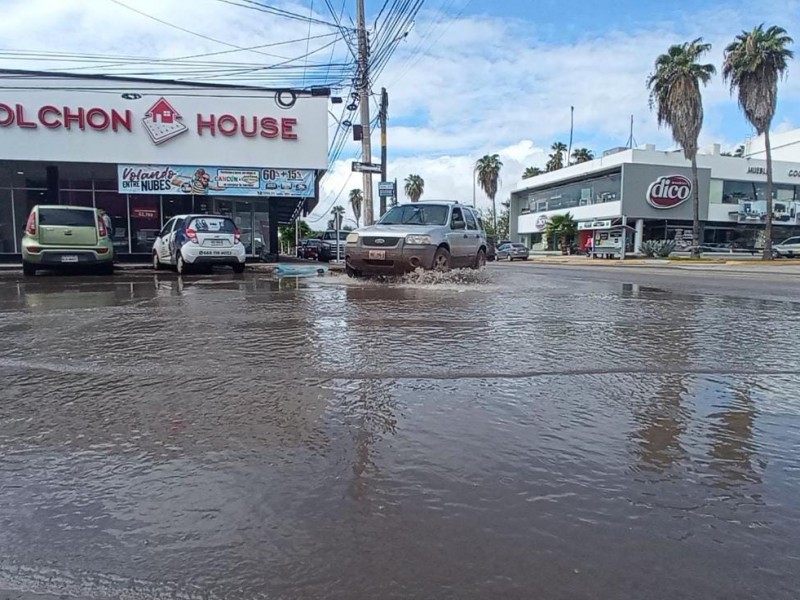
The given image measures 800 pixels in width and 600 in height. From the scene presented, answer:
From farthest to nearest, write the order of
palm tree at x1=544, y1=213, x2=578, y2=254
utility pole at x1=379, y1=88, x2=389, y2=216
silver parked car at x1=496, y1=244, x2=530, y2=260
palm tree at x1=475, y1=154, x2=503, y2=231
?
palm tree at x1=475, y1=154, x2=503, y2=231
palm tree at x1=544, y1=213, x2=578, y2=254
silver parked car at x1=496, y1=244, x2=530, y2=260
utility pole at x1=379, y1=88, x2=389, y2=216

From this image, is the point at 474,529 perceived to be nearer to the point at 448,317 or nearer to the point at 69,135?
the point at 448,317

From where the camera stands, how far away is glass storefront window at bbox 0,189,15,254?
2372cm

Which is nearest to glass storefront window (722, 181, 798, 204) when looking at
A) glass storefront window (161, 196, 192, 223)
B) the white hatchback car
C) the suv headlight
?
glass storefront window (161, 196, 192, 223)

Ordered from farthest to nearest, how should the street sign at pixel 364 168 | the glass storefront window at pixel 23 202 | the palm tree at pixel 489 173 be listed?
the palm tree at pixel 489 173 < the glass storefront window at pixel 23 202 < the street sign at pixel 364 168

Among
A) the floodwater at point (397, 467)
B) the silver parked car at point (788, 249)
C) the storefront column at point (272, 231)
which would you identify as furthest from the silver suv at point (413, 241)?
the silver parked car at point (788, 249)

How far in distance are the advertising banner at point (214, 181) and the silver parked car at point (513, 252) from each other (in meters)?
22.2

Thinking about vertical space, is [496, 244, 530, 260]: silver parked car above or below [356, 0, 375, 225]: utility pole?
below

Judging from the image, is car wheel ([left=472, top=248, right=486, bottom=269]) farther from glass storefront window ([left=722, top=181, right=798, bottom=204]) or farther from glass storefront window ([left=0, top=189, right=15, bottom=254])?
glass storefront window ([left=722, top=181, right=798, bottom=204])

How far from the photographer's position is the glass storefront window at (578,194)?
4844 centimetres

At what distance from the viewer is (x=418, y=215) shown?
40.4 ft

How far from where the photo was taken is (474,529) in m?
2.18

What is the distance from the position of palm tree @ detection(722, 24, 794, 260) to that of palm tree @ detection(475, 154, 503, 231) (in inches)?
1696

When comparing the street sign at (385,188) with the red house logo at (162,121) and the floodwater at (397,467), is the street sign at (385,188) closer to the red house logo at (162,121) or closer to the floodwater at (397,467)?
the red house logo at (162,121)

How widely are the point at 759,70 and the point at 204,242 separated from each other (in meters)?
32.7
